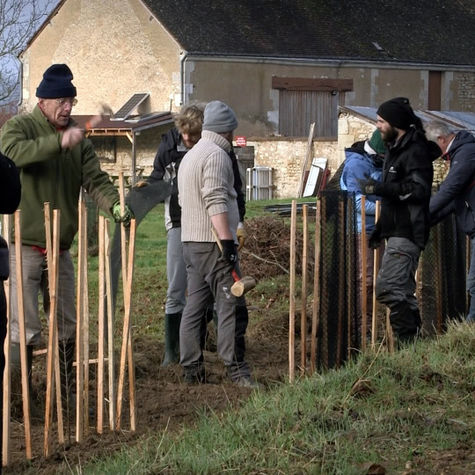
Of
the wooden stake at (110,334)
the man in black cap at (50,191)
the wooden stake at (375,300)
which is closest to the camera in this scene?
the wooden stake at (110,334)

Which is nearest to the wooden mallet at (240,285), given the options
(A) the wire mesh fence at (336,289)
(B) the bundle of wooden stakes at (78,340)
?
(A) the wire mesh fence at (336,289)

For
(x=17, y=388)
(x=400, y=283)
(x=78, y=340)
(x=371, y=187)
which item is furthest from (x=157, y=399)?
(x=371, y=187)

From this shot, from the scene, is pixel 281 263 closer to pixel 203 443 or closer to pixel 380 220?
pixel 380 220

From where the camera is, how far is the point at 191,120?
822 cm

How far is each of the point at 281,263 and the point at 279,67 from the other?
2684 centimetres

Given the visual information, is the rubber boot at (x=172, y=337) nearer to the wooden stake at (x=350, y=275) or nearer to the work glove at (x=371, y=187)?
the wooden stake at (x=350, y=275)

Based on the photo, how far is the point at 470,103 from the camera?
44.2m

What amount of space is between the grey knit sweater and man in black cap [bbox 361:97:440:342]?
946 millimetres

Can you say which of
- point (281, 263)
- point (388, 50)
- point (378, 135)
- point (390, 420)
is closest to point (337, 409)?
point (390, 420)

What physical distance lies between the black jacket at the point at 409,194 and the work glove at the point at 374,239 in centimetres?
5

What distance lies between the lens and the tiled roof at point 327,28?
38.5m

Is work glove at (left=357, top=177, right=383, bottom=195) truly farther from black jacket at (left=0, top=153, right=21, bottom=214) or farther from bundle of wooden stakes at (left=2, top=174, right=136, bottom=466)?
black jacket at (left=0, top=153, right=21, bottom=214)

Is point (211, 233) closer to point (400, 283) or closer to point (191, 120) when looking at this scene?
point (191, 120)

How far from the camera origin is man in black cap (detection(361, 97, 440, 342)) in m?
7.61
